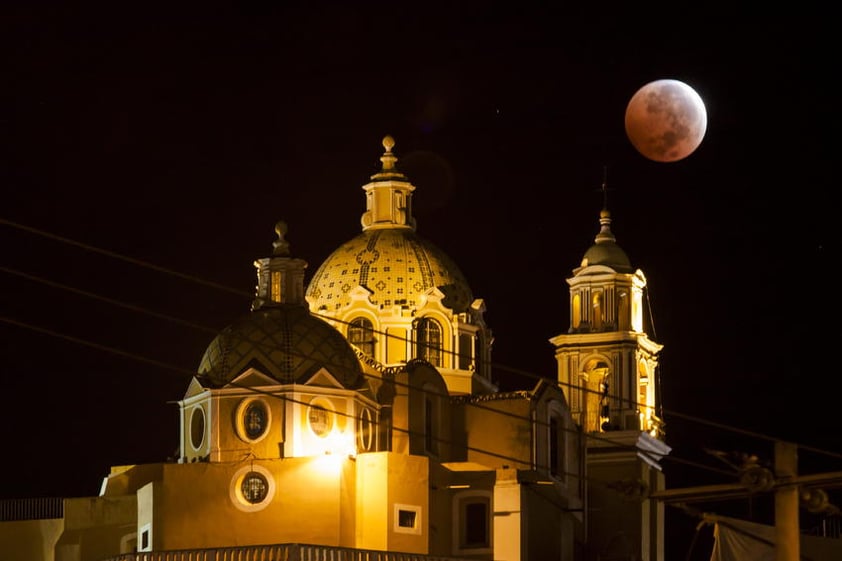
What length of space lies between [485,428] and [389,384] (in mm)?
3395

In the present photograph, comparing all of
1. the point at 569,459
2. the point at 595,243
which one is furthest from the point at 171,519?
the point at 595,243

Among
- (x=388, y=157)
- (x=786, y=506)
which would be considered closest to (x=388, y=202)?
(x=388, y=157)

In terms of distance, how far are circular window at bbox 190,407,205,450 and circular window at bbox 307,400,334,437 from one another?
9.94 feet

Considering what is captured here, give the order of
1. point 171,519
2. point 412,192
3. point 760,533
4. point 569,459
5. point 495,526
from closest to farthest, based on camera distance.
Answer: point 760,533
point 171,519
point 495,526
point 569,459
point 412,192

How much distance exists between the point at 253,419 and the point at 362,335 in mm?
9071

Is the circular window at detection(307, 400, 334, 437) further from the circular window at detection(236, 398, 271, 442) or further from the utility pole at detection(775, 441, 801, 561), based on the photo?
the utility pole at detection(775, 441, 801, 561)

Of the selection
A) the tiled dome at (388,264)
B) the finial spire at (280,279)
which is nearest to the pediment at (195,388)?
the finial spire at (280,279)

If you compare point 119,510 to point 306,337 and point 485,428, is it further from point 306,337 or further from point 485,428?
point 485,428

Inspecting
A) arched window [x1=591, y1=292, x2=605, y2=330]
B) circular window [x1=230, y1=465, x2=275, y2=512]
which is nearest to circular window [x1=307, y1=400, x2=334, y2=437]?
circular window [x1=230, y1=465, x2=275, y2=512]

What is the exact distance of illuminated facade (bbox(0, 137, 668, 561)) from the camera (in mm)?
62438

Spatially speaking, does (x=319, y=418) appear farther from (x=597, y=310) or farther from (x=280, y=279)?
(x=597, y=310)

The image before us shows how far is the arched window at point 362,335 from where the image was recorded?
235 feet

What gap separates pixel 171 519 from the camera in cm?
6150

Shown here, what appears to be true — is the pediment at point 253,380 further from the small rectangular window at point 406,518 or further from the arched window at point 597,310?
the arched window at point 597,310
